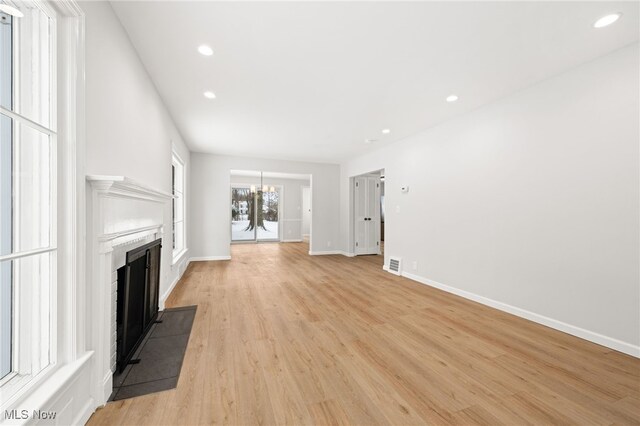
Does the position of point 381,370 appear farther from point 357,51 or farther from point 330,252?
point 330,252

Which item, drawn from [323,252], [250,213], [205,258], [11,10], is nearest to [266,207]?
[250,213]

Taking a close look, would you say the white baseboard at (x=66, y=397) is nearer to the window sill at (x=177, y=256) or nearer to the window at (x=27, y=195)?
the window at (x=27, y=195)

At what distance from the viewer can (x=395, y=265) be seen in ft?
16.2

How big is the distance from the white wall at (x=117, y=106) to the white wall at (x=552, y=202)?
3.93 metres

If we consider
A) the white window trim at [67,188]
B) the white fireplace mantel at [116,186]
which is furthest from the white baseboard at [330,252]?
the white window trim at [67,188]

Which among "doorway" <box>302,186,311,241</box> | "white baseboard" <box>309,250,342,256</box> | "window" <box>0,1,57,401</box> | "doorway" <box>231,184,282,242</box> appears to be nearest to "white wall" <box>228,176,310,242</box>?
"doorway" <box>302,186,311,241</box>

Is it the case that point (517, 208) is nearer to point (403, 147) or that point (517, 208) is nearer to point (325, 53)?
point (403, 147)

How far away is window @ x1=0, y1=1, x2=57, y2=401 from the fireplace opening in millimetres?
585

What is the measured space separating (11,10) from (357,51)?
6.81 feet

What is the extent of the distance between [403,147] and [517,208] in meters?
2.33

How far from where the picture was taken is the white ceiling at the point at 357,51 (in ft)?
5.88

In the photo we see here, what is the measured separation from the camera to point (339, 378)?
1.78 metres

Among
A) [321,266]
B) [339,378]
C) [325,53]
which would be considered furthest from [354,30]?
[321,266]

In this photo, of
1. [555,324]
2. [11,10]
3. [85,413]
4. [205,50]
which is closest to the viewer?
[11,10]
